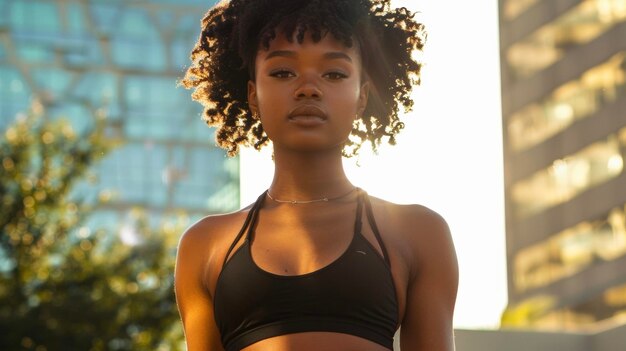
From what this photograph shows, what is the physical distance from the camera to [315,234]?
4.17 m

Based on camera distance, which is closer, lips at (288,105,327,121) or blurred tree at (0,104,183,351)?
lips at (288,105,327,121)

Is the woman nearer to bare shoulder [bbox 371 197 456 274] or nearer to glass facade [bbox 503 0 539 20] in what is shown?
bare shoulder [bbox 371 197 456 274]

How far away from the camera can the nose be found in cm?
412

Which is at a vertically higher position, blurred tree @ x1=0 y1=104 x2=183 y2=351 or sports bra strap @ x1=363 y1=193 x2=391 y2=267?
blurred tree @ x1=0 y1=104 x2=183 y2=351

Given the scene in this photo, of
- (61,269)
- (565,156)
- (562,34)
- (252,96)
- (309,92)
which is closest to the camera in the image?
(309,92)

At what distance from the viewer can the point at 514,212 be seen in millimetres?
89500

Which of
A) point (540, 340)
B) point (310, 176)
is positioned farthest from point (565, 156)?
point (310, 176)

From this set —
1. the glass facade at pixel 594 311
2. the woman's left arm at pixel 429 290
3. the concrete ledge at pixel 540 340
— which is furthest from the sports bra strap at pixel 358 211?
the glass facade at pixel 594 311

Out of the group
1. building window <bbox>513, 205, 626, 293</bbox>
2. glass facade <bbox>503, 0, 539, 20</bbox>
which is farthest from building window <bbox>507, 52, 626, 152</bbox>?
building window <bbox>513, 205, 626, 293</bbox>

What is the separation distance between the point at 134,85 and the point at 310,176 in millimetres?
111075

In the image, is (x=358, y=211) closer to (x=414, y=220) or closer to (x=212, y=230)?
(x=414, y=220)

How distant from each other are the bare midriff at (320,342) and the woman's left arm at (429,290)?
232 millimetres

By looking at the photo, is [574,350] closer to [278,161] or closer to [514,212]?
[278,161]

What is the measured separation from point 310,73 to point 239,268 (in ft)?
1.87
